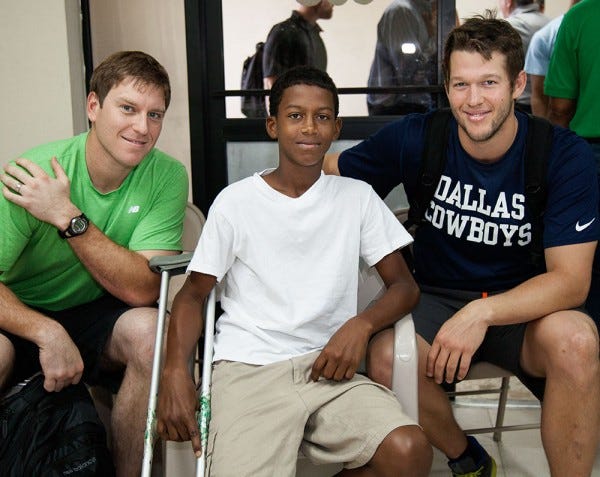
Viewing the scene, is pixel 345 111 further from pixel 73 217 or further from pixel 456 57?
pixel 73 217

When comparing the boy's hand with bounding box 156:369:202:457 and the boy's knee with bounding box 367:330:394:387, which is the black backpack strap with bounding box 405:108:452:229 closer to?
the boy's knee with bounding box 367:330:394:387

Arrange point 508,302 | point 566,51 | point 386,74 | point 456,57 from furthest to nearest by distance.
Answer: point 386,74 < point 566,51 < point 456,57 < point 508,302

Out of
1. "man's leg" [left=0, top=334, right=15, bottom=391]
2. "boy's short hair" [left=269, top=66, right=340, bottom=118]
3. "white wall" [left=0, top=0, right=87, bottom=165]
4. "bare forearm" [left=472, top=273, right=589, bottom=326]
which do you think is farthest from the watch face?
"white wall" [left=0, top=0, right=87, bottom=165]

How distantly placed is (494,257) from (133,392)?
1120 mm

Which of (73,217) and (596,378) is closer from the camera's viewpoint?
(596,378)

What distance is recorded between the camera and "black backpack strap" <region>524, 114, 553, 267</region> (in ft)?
6.59

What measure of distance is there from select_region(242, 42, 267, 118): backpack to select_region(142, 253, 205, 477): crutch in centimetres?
183

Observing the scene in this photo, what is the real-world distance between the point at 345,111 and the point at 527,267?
171 centimetres

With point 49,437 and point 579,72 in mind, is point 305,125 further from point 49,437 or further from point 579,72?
point 579,72

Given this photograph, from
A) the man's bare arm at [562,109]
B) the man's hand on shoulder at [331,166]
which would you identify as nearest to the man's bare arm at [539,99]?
the man's bare arm at [562,109]

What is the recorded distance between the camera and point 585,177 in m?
2.00

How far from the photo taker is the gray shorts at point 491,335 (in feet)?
6.54

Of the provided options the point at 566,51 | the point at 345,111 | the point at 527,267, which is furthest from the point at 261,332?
the point at 345,111

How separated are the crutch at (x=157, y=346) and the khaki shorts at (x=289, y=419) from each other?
0.48 ft
